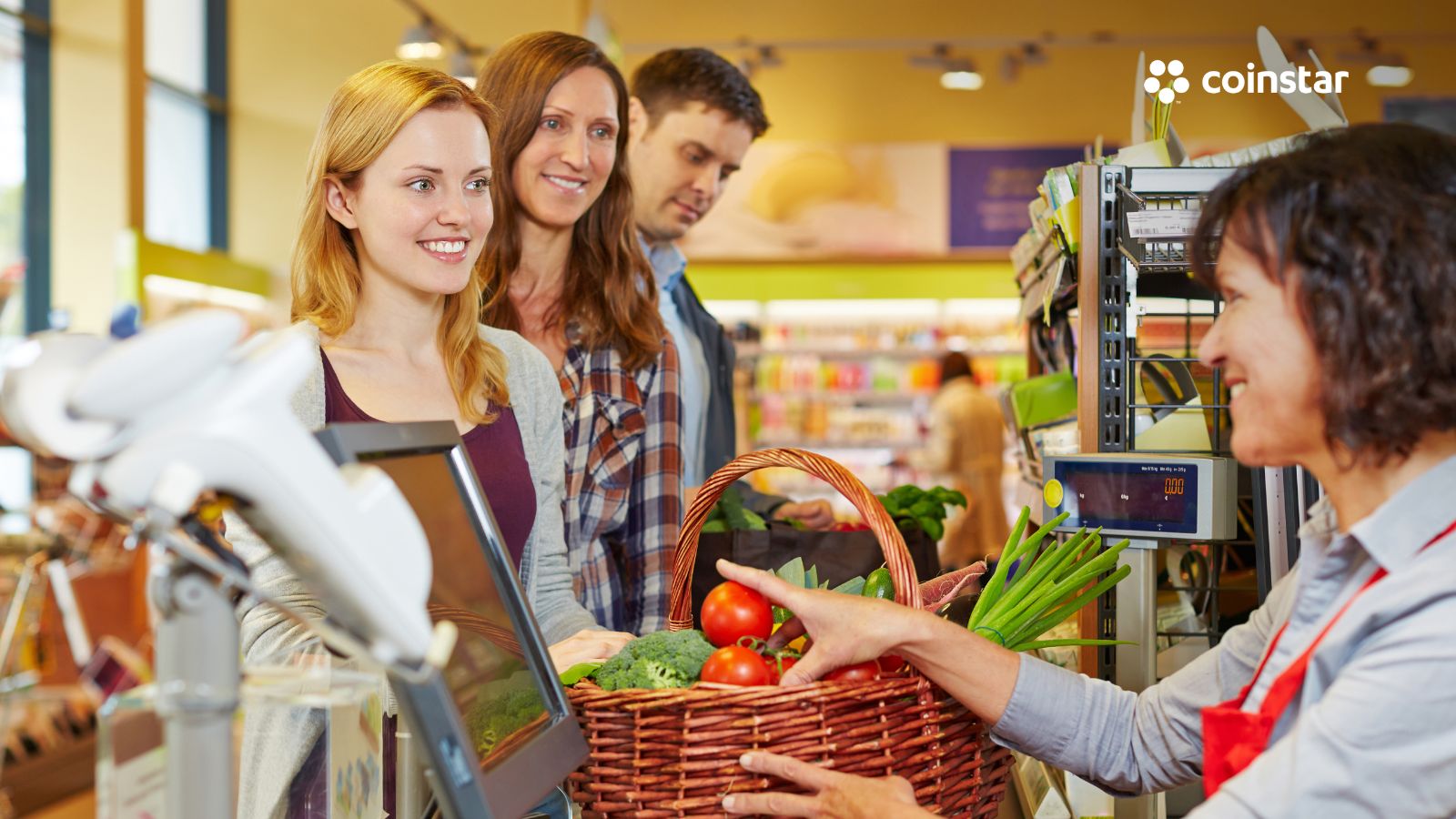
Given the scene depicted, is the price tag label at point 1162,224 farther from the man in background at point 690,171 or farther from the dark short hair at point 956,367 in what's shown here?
the dark short hair at point 956,367

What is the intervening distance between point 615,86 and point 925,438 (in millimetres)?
7296

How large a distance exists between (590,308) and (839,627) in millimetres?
1230

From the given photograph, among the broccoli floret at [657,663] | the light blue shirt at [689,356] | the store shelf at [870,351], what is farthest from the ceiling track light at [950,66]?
the broccoli floret at [657,663]

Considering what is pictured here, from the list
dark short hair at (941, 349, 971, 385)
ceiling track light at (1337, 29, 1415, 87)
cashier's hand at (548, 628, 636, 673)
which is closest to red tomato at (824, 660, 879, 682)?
cashier's hand at (548, 628, 636, 673)

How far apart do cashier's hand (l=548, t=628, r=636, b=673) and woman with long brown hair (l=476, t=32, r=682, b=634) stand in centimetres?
74

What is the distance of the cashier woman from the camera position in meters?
1.05

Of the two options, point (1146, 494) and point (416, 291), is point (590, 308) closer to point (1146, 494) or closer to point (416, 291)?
point (416, 291)

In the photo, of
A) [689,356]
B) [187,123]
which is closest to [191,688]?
[689,356]

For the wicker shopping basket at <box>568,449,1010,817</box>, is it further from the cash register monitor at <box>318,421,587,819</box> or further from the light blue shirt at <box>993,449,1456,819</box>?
the light blue shirt at <box>993,449,1456,819</box>

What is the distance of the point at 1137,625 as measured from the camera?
188 cm

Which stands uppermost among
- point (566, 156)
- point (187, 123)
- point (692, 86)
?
point (187, 123)

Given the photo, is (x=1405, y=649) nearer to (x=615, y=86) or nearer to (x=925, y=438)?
(x=615, y=86)

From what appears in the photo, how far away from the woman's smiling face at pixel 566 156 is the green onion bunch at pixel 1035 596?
1.08 meters

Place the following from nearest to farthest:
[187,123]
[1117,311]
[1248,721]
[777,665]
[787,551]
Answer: [1248,721] → [777,665] → [1117,311] → [787,551] → [187,123]
